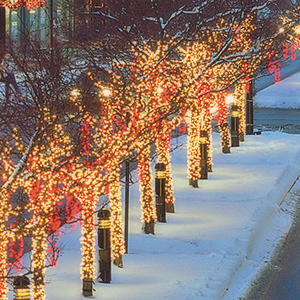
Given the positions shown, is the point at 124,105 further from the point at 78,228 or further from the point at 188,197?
the point at 188,197

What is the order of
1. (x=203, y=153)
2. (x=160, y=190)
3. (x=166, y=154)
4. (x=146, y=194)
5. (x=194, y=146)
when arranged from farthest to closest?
1. (x=203, y=153)
2. (x=194, y=146)
3. (x=166, y=154)
4. (x=160, y=190)
5. (x=146, y=194)

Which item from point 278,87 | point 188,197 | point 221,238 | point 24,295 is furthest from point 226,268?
point 278,87

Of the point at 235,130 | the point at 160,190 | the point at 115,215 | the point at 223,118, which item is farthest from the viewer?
the point at 235,130

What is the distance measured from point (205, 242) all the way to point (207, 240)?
0.10 meters

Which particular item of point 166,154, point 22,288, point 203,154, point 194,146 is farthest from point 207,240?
point 203,154

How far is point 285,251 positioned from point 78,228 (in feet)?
12.8

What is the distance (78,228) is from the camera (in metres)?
14.0

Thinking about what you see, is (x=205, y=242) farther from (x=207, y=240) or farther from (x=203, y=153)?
(x=203, y=153)

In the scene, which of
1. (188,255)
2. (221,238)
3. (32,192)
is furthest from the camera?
(221,238)

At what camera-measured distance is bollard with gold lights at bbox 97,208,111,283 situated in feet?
34.7

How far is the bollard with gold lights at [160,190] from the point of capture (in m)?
14.2

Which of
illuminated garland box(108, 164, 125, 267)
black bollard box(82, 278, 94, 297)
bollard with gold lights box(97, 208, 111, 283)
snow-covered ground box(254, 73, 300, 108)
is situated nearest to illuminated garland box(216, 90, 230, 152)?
illuminated garland box(108, 164, 125, 267)

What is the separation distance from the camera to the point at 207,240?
12.9 m

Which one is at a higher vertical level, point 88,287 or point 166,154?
point 166,154
